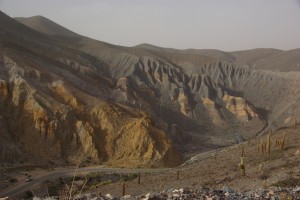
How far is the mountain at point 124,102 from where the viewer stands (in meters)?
54.2

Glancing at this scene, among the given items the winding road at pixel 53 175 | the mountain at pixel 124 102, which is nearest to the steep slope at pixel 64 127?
the mountain at pixel 124 102

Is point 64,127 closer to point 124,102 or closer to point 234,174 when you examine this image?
point 124,102

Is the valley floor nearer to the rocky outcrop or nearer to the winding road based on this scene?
the winding road

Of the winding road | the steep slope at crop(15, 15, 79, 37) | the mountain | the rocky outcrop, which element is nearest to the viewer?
the winding road

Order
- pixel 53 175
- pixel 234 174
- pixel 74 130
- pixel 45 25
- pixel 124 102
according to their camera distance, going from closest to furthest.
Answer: pixel 234 174 < pixel 53 175 < pixel 74 130 < pixel 124 102 < pixel 45 25

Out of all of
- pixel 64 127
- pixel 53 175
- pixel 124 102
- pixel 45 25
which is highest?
pixel 45 25

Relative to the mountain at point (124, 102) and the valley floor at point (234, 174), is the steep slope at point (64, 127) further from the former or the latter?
the valley floor at point (234, 174)

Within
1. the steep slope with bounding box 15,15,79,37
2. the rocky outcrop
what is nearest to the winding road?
the rocky outcrop

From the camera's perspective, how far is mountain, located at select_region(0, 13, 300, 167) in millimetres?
54219

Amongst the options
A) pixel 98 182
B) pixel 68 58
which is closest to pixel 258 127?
pixel 68 58

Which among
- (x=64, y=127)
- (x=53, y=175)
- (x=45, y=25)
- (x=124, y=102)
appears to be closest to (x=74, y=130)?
(x=64, y=127)

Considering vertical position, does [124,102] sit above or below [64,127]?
above

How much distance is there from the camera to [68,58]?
10475 cm

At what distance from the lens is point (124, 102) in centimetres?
8181
